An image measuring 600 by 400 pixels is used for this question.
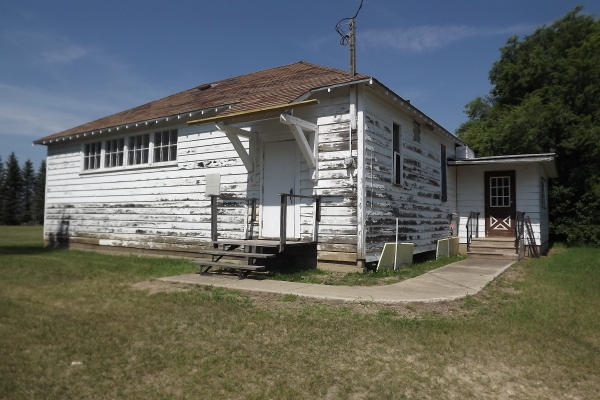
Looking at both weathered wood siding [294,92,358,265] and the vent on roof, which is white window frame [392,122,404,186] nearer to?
weathered wood siding [294,92,358,265]

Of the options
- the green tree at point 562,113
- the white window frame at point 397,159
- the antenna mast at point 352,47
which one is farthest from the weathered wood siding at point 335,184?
the green tree at point 562,113

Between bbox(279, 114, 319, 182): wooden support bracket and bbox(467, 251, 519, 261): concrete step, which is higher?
bbox(279, 114, 319, 182): wooden support bracket

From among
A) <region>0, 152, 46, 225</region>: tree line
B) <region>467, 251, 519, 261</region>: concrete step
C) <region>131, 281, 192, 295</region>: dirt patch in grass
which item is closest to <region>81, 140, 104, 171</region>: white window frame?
<region>131, 281, 192, 295</region>: dirt patch in grass

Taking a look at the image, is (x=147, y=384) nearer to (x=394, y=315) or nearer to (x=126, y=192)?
Answer: (x=394, y=315)

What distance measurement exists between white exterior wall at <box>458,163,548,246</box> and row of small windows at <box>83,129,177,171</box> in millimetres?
9278

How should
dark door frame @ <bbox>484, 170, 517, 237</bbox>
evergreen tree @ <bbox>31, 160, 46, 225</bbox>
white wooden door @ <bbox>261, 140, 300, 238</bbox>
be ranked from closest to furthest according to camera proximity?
1. white wooden door @ <bbox>261, 140, 300, 238</bbox>
2. dark door frame @ <bbox>484, 170, 517, 237</bbox>
3. evergreen tree @ <bbox>31, 160, 46, 225</bbox>

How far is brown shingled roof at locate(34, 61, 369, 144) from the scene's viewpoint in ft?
31.8

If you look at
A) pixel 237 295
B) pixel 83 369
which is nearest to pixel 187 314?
pixel 237 295

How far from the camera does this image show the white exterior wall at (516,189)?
14.3 meters

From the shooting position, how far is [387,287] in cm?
752

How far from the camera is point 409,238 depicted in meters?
11.2

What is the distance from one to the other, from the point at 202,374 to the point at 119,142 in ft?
37.5

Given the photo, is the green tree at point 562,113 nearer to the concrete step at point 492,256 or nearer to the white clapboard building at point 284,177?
the white clapboard building at point 284,177

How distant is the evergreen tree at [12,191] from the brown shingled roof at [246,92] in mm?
57044
